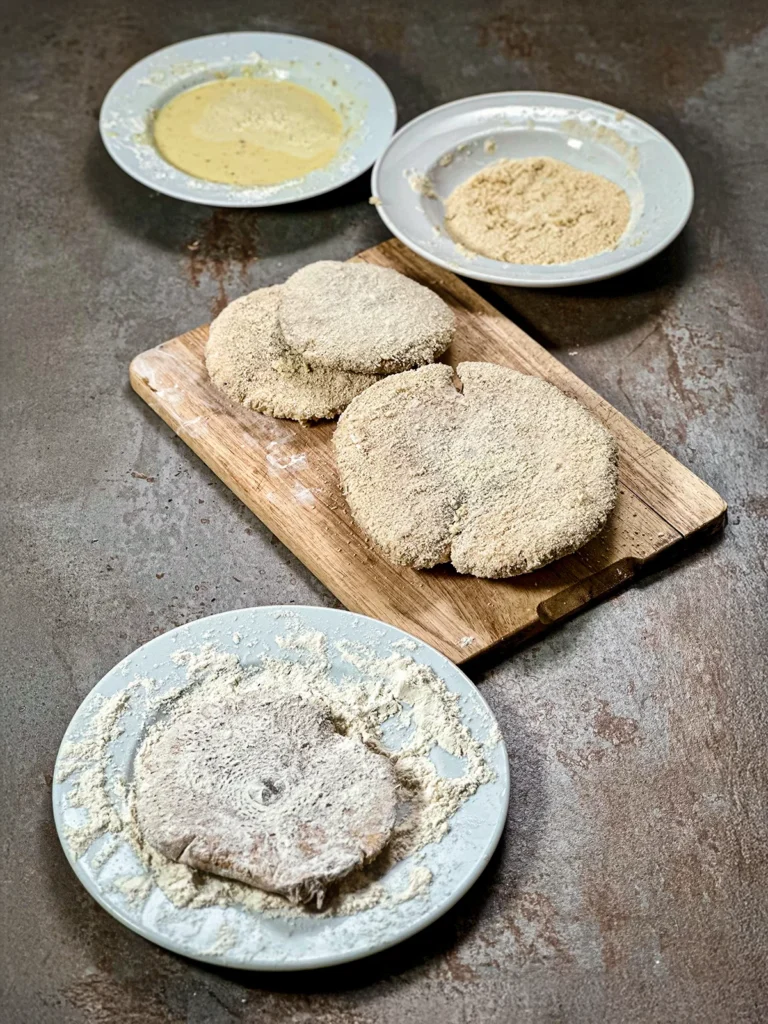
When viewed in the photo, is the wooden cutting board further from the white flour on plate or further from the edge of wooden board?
the white flour on plate

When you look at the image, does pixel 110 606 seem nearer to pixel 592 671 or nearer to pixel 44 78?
pixel 592 671

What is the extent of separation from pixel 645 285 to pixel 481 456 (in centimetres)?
82

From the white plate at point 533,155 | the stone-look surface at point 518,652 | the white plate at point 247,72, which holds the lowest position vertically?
the stone-look surface at point 518,652

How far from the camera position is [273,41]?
9.97ft

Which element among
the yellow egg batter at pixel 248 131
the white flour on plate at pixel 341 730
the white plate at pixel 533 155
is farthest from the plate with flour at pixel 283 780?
the yellow egg batter at pixel 248 131

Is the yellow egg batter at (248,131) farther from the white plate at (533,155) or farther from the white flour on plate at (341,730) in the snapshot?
the white flour on plate at (341,730)

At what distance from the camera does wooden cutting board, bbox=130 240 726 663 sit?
1.94 m

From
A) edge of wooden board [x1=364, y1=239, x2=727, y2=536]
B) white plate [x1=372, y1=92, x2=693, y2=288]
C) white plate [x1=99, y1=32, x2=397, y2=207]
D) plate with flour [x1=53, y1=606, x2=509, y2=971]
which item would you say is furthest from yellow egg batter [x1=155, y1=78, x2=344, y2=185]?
plate with flour [x1=53, y1=606, x2=509, y2=971]

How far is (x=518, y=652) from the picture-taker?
195 centimetres

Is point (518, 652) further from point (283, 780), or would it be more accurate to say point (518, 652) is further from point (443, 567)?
point (283, 780)

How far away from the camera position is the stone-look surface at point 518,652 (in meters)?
1.60

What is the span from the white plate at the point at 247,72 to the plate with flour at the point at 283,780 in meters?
1.19

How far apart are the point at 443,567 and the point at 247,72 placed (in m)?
1.68

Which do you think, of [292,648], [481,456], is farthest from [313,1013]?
[481,456]
